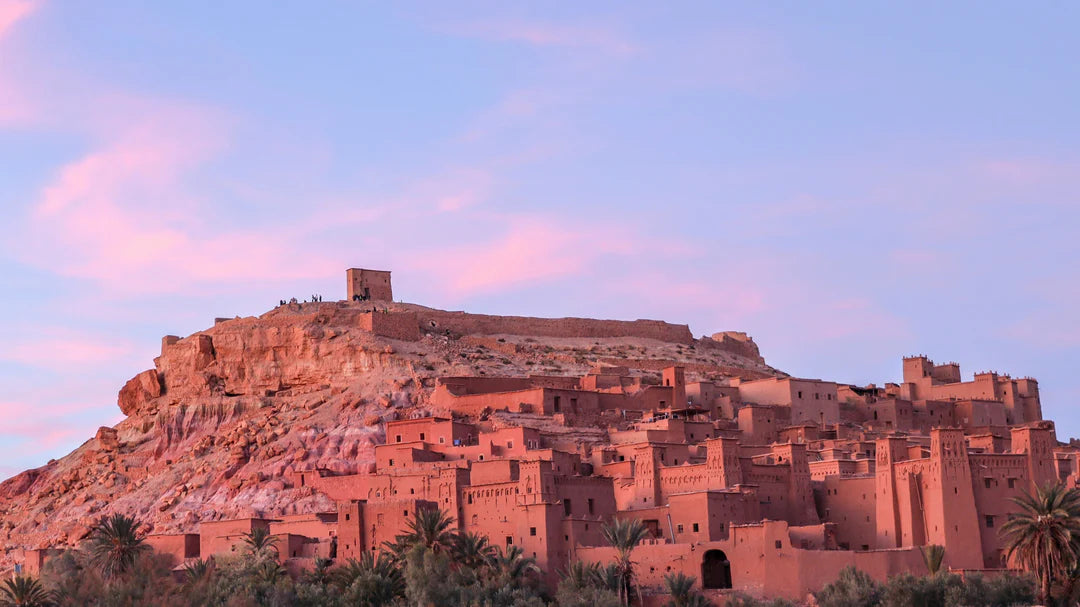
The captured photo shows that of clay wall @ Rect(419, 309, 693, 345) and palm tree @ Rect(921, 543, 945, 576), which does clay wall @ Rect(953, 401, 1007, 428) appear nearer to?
clay wall @ Rect(419, 309, 693, 345)

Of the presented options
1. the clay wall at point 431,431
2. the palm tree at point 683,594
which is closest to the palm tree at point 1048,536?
the palm tree at point 683,594

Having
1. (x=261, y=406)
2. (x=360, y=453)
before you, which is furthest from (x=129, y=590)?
(x=261, y=406)

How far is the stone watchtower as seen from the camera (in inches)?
3142

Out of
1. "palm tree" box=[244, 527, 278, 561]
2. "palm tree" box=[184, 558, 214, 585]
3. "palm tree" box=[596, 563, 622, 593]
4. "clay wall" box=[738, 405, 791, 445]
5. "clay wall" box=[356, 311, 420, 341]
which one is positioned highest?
"clay wall" box=[356, 311, 420, 341]

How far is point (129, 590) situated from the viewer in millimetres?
54688

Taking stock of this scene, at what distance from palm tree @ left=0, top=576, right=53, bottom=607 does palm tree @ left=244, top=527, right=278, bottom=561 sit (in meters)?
5.96

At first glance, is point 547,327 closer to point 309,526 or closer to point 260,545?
point 309,526

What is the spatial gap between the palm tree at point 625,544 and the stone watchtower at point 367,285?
29.3 metres

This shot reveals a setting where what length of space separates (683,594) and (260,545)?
13261 mm

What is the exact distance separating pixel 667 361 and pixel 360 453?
742 inches

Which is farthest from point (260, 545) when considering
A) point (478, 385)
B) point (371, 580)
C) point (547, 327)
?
point (547, 327)

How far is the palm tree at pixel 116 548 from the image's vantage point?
57.4 meters

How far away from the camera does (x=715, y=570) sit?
51812 millimetres

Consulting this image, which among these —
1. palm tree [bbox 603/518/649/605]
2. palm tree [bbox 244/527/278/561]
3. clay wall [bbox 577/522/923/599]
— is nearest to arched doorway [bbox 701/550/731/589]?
clay wall [bbox 577/522/923/599]
